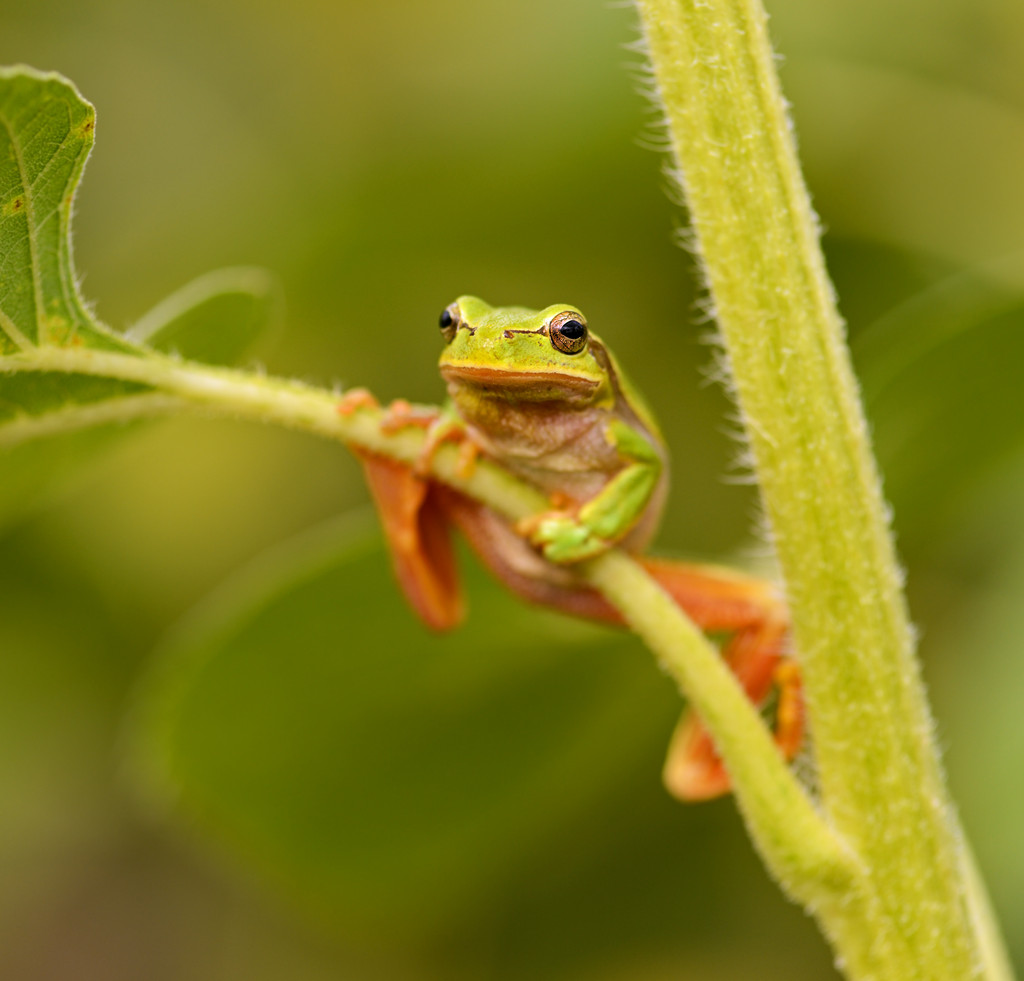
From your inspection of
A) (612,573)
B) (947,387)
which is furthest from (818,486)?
(947,387)

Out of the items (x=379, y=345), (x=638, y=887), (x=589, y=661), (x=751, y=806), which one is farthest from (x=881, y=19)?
(x=751, y=806)

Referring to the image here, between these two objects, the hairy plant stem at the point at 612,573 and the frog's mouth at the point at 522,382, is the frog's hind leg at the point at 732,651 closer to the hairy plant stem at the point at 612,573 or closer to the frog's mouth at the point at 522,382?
the frog's mouth at the point at 522,382

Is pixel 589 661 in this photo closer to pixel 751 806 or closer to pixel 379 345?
pixel 751 806

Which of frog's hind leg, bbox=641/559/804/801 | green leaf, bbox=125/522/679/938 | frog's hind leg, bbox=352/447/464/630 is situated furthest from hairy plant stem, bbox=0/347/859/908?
green leaf, bbox=125/522/679/938

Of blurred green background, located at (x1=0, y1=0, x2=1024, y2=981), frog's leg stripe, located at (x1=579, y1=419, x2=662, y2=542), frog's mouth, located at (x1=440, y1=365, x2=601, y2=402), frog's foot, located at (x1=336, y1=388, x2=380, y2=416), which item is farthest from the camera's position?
blurred green background, located at (x1=0, y1=0, x2=1024, y2=981)

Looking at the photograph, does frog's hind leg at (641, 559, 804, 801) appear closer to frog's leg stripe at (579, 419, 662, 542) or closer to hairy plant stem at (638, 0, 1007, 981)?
frog's leg stripe at (579, 419, 662, 542)

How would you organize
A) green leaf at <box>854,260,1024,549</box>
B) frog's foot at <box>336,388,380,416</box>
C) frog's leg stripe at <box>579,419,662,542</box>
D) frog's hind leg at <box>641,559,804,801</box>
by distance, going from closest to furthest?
frog's foot at <box>336,388,380,416</box>
frog's leg stripe at <box>579,419,662,542</box>
frog's hind leg at <box>641,559,804,801</box>
green leaf at <box>854,260,1024,549</box>
